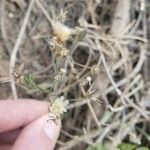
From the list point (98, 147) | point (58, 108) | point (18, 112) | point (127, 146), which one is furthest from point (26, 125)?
point (58, 108)

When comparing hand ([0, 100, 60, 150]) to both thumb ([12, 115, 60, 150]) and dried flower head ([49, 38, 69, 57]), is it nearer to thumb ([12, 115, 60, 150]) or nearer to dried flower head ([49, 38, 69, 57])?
thumb ([12, 115, 60, 150])

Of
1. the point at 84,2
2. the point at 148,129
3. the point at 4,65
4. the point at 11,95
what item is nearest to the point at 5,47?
the point at 4,65

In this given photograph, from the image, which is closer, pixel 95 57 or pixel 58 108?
pixel 58 108

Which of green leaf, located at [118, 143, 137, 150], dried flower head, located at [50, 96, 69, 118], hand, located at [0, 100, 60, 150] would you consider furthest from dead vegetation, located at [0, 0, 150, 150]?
dried flower head, located at [50, 96, 69, 118]

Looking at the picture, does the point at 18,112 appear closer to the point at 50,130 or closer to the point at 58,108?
the point at 50,130

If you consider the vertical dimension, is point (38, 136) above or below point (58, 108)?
below

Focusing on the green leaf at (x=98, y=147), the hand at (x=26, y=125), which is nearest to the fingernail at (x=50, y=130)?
the hand at (x=26, y=125)

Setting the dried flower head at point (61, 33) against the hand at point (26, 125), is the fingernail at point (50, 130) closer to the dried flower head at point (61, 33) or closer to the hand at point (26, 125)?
the hand at point (26, 125)

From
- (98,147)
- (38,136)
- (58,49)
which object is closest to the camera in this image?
(58,49)

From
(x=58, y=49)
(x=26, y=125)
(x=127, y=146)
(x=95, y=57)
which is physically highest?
(x=58, y=49)
